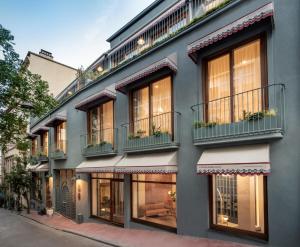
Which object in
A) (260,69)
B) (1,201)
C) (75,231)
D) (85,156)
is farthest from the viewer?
(1,201)

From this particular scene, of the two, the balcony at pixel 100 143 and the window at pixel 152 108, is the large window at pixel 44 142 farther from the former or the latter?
the window at pixel 152 108

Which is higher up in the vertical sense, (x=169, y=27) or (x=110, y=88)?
(x=169, y=27)

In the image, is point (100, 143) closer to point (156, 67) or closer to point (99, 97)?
point (99, 97)

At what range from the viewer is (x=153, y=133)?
475 inches

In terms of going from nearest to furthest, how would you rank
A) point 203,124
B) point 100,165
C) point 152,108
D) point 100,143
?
point 203,124
point 152,108
point 100,165
point 100,143

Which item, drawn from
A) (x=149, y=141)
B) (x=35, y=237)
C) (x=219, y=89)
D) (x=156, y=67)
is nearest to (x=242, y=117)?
(x=219, y=89)

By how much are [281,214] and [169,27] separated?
358 inches

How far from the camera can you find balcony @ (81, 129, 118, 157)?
48.6 feet

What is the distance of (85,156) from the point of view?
16938mm

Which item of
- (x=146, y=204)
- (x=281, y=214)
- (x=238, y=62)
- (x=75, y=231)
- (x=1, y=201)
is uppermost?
(x=238, y=62)

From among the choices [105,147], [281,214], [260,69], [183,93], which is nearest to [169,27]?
[183,93]

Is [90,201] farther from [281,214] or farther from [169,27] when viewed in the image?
[281,214]

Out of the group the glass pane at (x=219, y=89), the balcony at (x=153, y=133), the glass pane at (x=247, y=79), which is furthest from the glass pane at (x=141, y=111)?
the glass pane at (x=247, y=79)

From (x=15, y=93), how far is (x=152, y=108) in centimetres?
574
